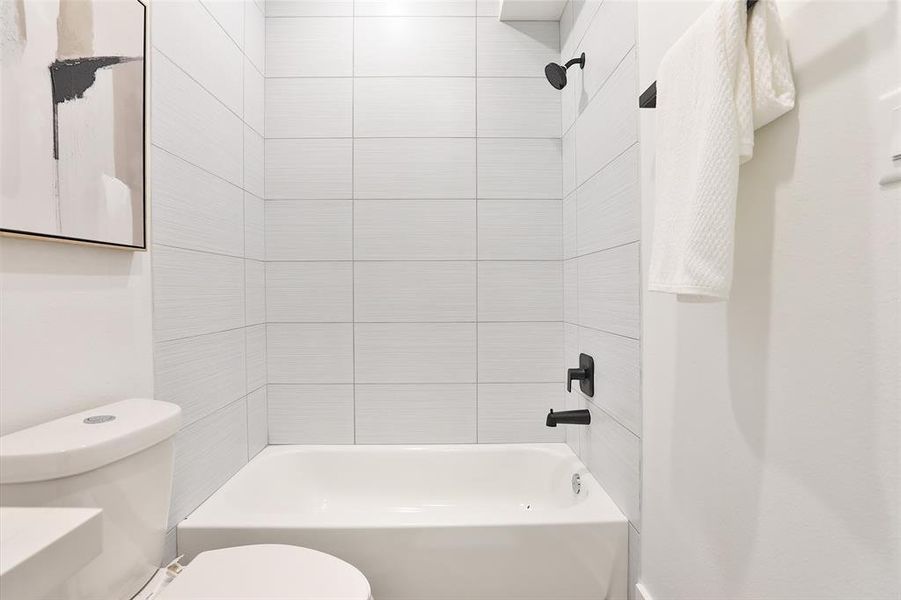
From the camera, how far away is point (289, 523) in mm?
1312

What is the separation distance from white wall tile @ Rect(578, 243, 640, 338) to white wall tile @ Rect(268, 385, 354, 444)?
111cm

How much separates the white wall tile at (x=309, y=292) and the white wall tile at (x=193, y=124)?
44cm

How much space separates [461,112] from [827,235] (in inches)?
64.7

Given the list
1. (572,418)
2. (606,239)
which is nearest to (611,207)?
(606,239)

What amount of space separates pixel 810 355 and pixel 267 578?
3.84 feet

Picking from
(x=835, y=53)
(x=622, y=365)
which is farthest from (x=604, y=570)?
(x=835, y=53)

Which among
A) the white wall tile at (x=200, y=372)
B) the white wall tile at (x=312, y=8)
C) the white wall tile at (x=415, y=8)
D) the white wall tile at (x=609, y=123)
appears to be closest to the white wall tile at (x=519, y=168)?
the white wall tile at (x=609, y=123)

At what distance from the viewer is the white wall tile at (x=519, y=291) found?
6.65 feet

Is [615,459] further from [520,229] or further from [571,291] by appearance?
[520,229]

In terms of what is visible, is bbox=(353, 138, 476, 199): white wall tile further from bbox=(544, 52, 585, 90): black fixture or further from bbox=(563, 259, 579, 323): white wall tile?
bbox=(563, 259, 579, 323): white wall tile

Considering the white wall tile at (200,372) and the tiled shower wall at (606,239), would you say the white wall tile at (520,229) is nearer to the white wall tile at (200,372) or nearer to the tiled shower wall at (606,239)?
the tiled shower wall at (606,239)

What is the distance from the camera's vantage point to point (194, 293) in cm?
142

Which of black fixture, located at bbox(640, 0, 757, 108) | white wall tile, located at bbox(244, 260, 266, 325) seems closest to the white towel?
black fixture, located at bbox(640, 0, 757, 108)

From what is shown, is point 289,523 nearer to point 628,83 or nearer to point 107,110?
point 107,110
